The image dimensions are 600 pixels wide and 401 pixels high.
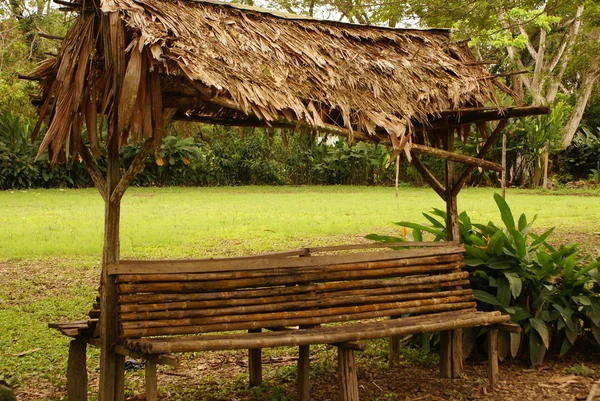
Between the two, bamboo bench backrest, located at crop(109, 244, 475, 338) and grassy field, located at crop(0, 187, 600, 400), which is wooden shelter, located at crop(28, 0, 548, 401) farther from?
grassy field, located at crop(0, 187, 600, 400)

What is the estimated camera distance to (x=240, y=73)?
4949 millimetres

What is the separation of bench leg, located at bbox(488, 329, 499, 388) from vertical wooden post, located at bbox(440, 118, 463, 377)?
Result: 285 millimetres

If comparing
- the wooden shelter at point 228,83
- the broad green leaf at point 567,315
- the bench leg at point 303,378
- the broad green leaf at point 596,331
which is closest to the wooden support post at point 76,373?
the wooden shelter at point 228,83

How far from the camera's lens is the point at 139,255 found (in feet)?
35.7

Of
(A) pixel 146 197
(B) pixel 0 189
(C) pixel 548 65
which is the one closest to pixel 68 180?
(B) pixel 0 189

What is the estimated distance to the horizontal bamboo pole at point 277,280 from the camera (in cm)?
461

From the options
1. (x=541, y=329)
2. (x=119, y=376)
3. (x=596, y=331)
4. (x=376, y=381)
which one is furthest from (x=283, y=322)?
(x=596, y=331)

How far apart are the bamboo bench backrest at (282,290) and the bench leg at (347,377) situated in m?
0.29

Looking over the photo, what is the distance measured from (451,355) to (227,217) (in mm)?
10032

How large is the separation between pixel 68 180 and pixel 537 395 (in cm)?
1904

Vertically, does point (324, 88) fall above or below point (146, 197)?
above

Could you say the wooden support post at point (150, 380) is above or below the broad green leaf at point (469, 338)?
above

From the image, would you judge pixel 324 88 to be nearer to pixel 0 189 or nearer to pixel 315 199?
pixel 315 199

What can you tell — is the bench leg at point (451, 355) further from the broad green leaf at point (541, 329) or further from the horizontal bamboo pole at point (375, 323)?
the broad green leaf at point (541, 329)
